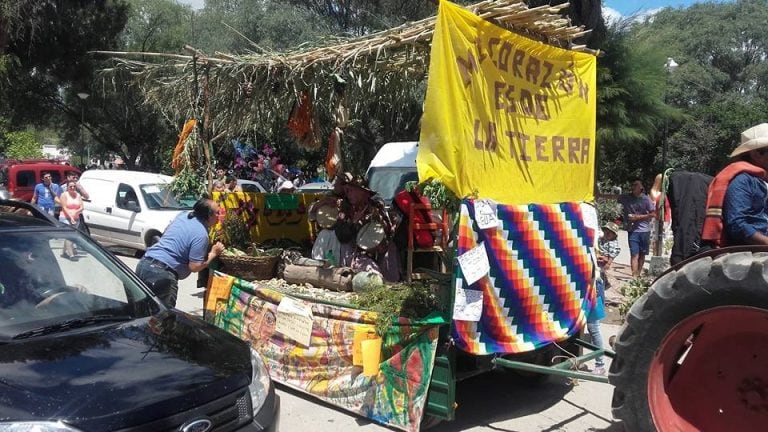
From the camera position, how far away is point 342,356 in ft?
15.9

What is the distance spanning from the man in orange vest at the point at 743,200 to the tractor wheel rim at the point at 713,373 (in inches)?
29.7

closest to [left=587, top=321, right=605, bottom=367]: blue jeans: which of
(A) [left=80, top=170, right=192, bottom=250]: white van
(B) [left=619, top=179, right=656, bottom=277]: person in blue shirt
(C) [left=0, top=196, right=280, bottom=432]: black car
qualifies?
(C) [left=0, top=196, right=280, bottom=432]: black car

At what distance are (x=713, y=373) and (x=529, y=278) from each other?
1.44 metres

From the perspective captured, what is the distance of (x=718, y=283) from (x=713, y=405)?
719mm

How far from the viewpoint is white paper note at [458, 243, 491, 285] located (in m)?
4.11

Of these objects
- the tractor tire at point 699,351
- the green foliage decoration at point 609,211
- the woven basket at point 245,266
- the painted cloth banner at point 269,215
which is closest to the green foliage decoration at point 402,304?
the tractor tire at point 699,351

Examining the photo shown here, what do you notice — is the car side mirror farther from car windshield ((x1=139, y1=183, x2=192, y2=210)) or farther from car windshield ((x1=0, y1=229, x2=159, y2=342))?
car windshield ((x1=0, y1=229, x2=159, y2=342))

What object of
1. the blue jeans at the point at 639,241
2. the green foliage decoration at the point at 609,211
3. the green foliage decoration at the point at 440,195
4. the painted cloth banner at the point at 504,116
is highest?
the painted cloth banner at the point at 504,116

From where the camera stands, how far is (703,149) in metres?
24.8

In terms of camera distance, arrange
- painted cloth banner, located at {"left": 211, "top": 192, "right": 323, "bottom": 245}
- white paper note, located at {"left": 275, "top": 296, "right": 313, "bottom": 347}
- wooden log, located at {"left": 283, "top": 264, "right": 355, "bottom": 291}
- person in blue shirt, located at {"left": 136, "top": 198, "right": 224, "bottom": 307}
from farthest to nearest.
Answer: painted cloth banner, located at {"left": 211, "top": 192, "right": 323, "bottom": 245}
wooden log, located at {"left": 283, "top": 264, "right": 355, "bottom": 291}
person in blue shirt, located at {"left": 136, "top": 198, "right": 224, "bottom": 307}
white paper note, located at {"left": 275, "top": 296, "right": 313, "bottom": 347}

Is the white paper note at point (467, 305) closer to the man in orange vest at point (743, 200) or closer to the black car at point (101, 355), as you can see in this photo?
the black car at point (101, 355)

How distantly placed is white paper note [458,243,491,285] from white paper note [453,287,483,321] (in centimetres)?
10

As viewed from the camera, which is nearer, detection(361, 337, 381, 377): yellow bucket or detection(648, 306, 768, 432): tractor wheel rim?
detection(648, 306, 768, 432): tractor wheel rim

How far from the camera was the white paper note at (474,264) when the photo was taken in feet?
13.5
